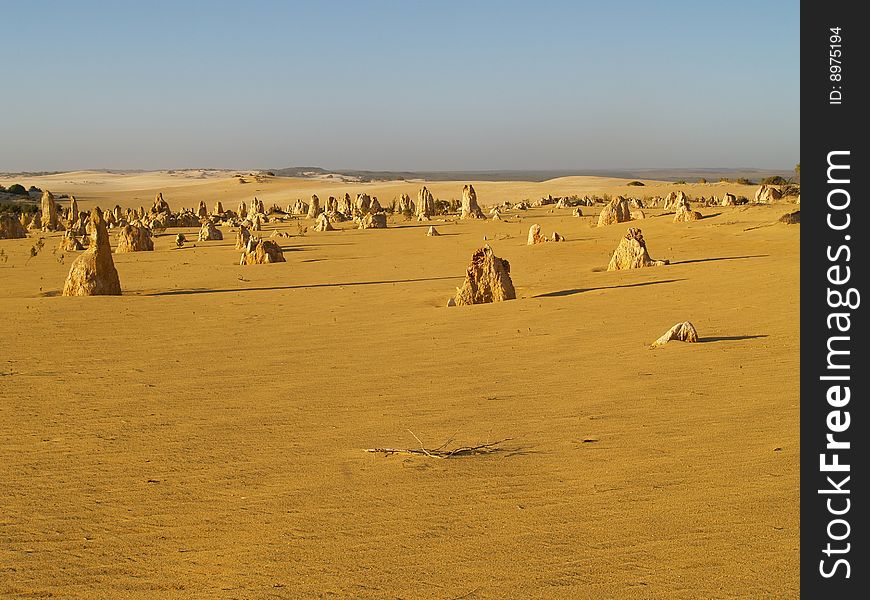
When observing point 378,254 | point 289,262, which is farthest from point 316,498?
point 378,254

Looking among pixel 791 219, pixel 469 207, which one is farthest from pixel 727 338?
pixel 469 207

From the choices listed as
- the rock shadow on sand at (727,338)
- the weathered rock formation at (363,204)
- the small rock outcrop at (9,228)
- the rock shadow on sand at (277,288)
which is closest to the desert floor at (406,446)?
the rock shadow on sand at (727,338)

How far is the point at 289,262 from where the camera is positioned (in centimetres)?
2053

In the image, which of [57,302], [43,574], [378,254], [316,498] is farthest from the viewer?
[378,254]

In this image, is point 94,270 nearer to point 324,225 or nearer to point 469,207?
point 324,225

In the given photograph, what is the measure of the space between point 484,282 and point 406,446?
23.6ft

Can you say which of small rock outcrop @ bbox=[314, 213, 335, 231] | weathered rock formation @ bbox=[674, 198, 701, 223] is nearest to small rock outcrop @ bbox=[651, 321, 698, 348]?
weathered rock formation @ bbox=[674, 198, 701, 223]

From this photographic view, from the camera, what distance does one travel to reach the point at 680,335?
875 centimetres

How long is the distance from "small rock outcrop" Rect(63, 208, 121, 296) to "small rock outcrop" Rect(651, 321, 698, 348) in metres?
8.88

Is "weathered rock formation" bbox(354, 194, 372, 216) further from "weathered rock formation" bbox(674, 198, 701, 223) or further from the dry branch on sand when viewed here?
the dry branch on sand

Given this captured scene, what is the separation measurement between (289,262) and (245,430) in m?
14.6

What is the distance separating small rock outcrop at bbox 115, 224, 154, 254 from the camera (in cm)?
2536

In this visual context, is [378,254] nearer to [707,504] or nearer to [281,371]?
[281,371]
